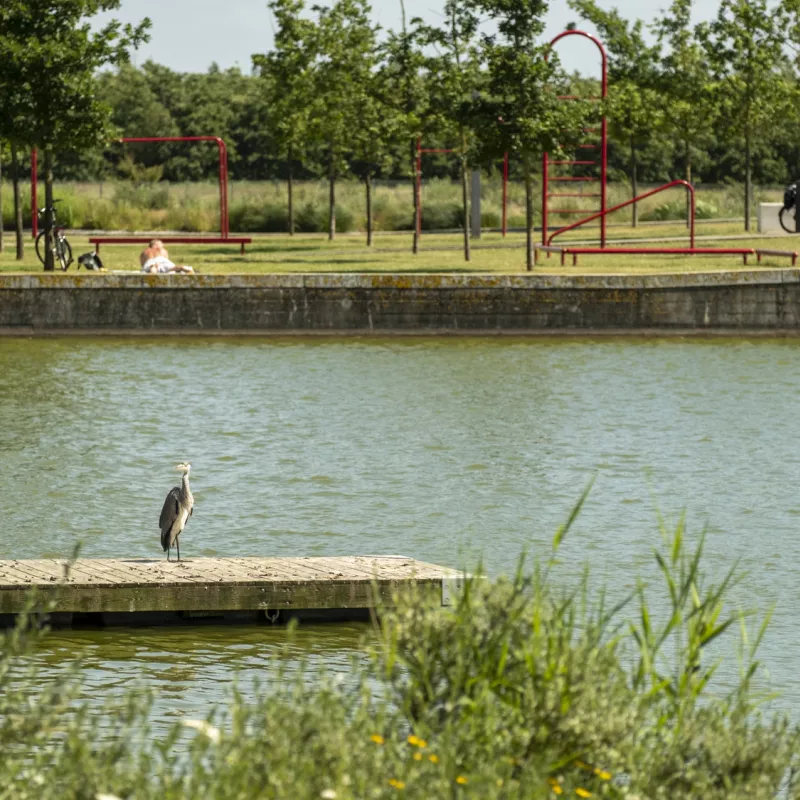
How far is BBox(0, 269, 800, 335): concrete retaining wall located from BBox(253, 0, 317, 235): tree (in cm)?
1186

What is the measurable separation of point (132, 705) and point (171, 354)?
19.7 meters

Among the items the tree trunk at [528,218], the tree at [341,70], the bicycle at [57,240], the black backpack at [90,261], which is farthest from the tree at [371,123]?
→ the black backpack at [90,261]

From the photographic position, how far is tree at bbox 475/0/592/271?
1155 inches

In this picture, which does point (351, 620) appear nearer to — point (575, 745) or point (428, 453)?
point (575, 745)

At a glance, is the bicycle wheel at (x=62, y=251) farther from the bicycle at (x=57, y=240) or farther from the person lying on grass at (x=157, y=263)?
the person lying on grass at (x=157, y=263)

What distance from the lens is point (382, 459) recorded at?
55.1ft

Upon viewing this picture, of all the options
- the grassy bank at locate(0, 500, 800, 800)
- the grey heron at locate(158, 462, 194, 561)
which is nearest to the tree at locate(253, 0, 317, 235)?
the grey heron at locate(158, 462, 194, 561)

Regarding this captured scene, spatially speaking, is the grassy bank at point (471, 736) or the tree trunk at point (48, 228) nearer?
the grassy bank at point (471, 736)

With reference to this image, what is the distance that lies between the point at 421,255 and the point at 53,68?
27.1ft

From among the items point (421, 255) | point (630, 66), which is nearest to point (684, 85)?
point (630, 66)

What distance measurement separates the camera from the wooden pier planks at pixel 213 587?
989 cm

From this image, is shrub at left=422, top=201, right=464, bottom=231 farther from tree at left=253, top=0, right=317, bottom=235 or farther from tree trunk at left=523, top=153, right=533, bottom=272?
tree trunk at left=523, top=153, right=533, bottom=272

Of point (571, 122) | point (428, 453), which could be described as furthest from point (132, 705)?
point (571, 122)

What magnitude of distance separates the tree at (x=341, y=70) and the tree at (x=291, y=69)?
22 cm
